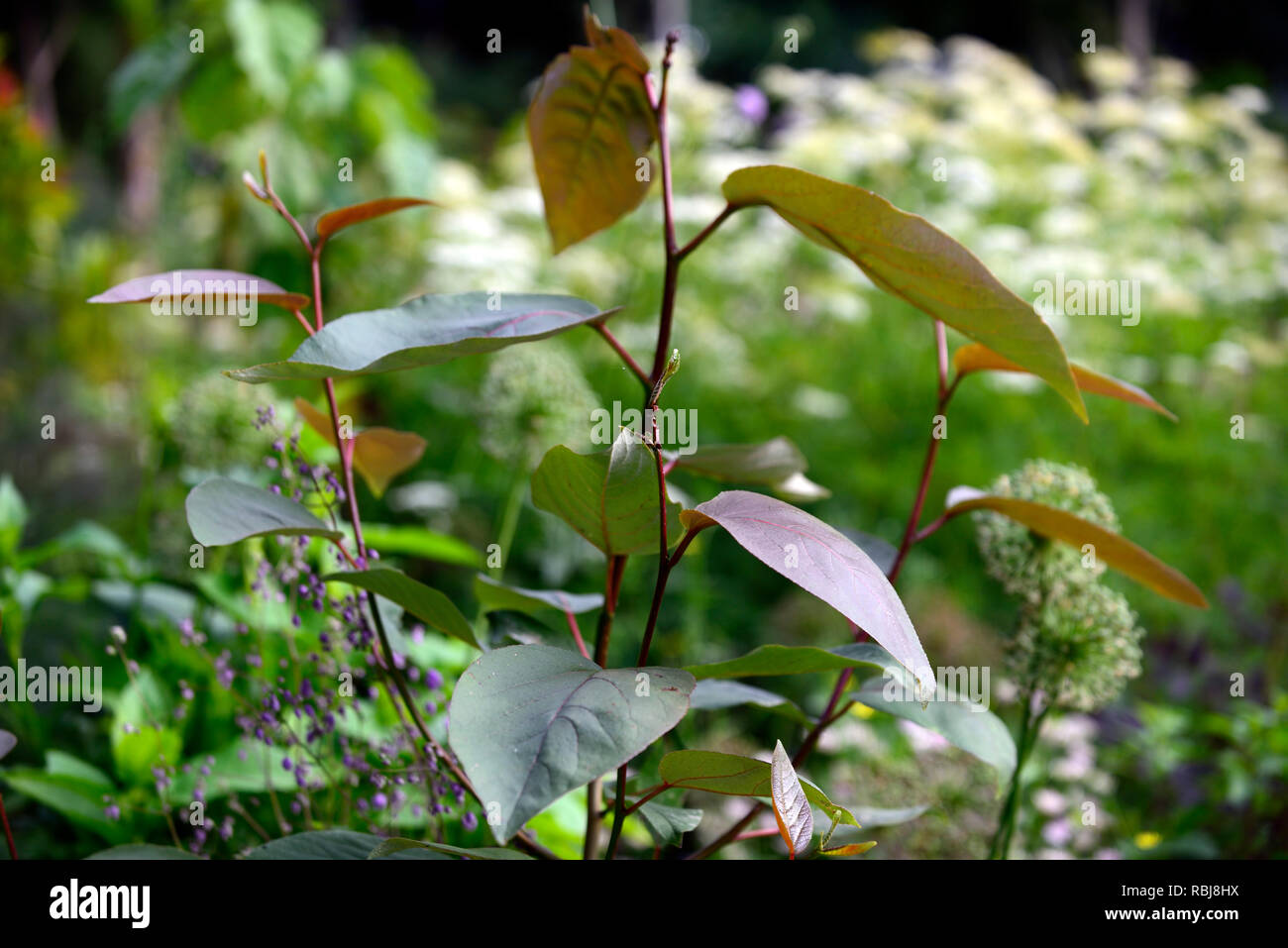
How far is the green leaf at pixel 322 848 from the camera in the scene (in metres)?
0.66

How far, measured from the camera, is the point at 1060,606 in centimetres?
89

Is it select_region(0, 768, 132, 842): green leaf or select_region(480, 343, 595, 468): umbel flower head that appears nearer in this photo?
select_region(0, 768, 132, 842): green leaf

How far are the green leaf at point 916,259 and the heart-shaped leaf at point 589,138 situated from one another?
16 cm

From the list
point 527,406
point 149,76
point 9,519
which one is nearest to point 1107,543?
point 527,406

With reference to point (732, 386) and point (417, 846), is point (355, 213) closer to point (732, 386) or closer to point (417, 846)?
point (417, 846)

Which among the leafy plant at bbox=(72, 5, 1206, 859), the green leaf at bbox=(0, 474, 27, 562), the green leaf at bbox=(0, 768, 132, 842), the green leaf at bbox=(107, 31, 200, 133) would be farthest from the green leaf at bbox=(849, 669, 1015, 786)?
the green leaf at bbox=(107, 31, 200, 133)

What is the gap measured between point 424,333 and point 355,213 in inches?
5.8

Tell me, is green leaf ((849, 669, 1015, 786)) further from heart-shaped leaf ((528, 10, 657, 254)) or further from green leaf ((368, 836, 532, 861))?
heart-shaped leaf ((528, 10, 657, 254))

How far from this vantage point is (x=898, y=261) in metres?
0.66

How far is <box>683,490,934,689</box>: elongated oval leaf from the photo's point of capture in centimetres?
50

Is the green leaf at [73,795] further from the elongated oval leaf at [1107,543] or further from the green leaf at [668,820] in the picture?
the elongated oval leaf at [1107,543]

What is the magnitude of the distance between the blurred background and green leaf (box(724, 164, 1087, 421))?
705 mm
